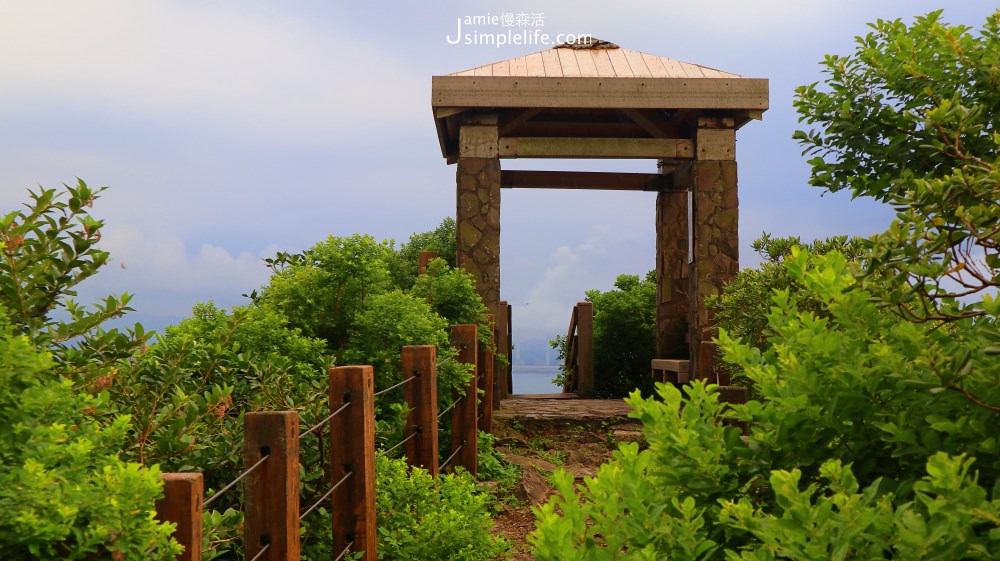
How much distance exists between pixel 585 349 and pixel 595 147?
14.2 feet

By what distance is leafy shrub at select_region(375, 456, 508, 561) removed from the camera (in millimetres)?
5262

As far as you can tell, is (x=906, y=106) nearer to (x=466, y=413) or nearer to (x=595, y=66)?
(x=466, y=413)

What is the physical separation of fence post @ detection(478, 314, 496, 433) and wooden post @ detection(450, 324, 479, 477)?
3.67ft

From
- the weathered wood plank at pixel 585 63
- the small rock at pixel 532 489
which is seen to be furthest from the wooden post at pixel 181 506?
the weathered wood plank at pixel 585 63

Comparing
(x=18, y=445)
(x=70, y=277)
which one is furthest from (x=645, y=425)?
(x=70, y=277)

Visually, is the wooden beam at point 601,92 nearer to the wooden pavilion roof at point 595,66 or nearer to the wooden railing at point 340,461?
the wooden pavilion roof at point 595,66

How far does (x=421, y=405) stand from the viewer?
633 centimetres

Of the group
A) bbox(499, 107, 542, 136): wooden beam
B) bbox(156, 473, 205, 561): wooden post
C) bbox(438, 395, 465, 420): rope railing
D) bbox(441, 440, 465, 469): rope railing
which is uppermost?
bbox(499, 107, 542, 136): wooden beam

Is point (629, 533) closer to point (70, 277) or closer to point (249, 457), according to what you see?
point (249, 457)

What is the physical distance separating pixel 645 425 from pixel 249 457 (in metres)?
1.89

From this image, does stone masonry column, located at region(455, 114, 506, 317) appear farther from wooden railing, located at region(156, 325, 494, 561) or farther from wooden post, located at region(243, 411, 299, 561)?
wooden post, located at region(243, 411, 299, 561)

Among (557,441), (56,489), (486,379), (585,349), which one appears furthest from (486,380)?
(56,489)

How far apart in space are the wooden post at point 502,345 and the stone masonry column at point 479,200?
50 cm

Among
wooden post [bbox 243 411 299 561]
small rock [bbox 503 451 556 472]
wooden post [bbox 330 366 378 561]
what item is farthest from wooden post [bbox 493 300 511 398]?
wooden post [bbox 243 411 299 561]
